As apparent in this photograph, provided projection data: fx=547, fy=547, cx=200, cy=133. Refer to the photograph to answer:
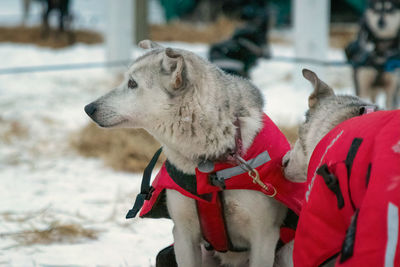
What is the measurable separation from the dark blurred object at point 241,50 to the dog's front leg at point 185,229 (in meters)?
2.80

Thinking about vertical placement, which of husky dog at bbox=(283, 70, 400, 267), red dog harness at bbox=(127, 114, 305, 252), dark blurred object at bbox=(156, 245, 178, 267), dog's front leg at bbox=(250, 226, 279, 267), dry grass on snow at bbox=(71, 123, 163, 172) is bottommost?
dry grass on snow at bbox=(71, 123, 163, 172)

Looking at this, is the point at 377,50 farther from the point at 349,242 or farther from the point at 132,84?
the point at 349,242

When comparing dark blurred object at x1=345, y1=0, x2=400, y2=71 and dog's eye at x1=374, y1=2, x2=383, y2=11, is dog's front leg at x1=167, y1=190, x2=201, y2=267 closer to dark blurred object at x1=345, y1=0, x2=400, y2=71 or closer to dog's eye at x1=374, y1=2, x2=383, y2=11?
dark blurred object at x1=345, y1=0, x2=400, y2=71

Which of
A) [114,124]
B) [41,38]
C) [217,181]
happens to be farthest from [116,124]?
[41,38]

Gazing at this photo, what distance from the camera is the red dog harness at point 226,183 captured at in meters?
2.15

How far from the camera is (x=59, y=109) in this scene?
6887 mm

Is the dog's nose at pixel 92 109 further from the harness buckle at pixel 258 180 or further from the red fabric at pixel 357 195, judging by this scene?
the red fabric at pixel 357 195

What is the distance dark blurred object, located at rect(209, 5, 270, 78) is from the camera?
529 centimetres

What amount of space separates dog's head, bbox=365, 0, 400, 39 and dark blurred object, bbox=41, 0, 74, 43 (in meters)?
6.04

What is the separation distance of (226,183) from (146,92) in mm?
502

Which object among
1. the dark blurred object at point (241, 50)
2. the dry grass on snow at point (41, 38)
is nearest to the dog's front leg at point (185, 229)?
the dark blurred object at point (241, 50)

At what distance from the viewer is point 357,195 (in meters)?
1.53

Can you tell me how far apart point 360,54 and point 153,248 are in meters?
3.56

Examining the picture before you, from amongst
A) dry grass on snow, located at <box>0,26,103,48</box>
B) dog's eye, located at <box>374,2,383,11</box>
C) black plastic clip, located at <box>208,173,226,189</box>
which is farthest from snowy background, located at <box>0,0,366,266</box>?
dog's eye, located at <box>374,2,383,11</box>
